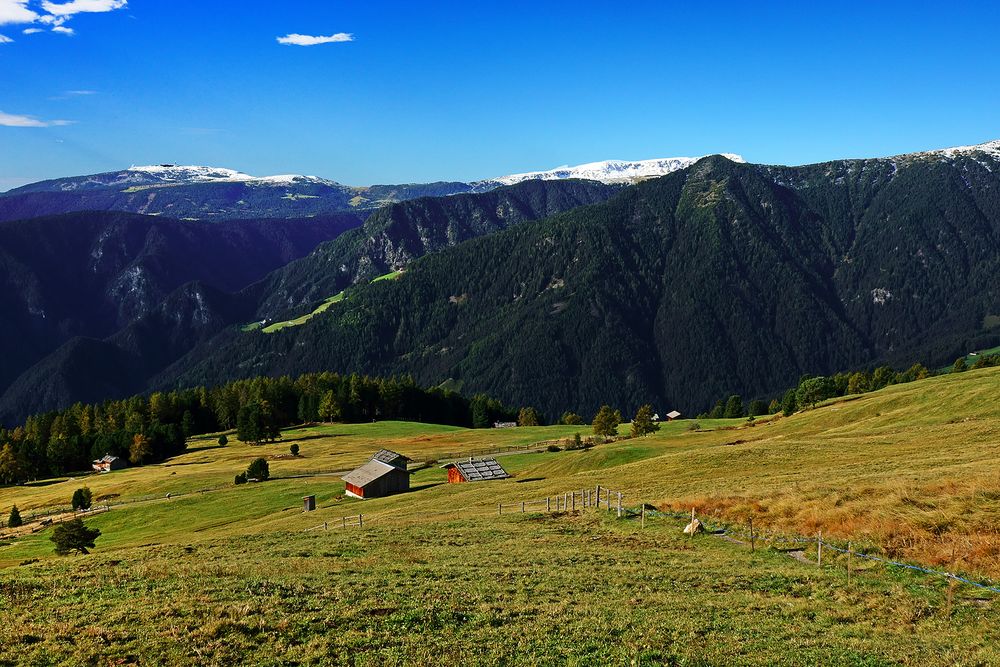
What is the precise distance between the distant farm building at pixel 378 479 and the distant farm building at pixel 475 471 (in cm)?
701

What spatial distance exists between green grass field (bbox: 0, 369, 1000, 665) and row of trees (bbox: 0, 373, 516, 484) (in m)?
113

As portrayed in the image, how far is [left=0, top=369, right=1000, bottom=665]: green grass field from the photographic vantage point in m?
18.3

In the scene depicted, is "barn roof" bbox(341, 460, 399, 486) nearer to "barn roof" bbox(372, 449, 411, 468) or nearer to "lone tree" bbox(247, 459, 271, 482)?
"barn roof" bbox(372, 449, 411, 468)

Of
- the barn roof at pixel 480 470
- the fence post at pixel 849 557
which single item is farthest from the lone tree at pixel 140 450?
the fence post at pixel 849 557

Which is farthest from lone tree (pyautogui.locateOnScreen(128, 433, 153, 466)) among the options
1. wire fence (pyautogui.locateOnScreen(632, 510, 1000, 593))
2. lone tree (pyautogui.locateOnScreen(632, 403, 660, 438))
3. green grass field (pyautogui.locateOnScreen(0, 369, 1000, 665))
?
wire fence (pyautogui.locateOnScreen(632, 510, 1000, 593))

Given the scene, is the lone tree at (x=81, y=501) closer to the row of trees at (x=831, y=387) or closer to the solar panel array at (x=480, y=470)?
the solar panel array at (x=480, y=470)

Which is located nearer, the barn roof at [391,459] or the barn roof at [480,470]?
the barn roof at [480,470]

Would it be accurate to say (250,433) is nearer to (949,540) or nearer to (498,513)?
(498,513)

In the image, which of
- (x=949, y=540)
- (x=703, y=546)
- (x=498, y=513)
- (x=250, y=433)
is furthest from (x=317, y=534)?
(x=250, y=433)

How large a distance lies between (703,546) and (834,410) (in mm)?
76805

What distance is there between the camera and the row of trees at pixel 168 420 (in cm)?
14575

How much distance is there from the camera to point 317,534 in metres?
46.6

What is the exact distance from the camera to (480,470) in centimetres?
9694

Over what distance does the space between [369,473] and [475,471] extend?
576 inches
